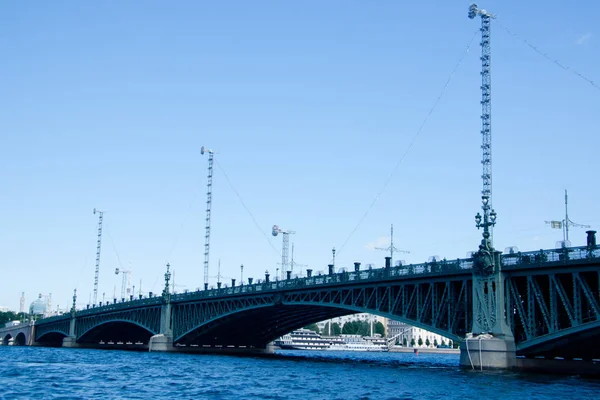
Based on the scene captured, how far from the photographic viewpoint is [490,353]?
6881 centimetres

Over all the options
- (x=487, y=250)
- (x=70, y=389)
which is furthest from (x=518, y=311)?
(x=70, y=389)

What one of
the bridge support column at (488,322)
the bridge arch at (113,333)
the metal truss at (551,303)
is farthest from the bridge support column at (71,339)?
the metal truss at (551,303)

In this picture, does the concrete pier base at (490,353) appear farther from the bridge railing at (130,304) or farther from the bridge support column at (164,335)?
the bridge railing at (130,304)

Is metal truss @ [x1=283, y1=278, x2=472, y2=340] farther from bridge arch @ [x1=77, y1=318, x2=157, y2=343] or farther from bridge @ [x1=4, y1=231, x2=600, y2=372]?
bridge arch @ [x1=77, y1=318, x2=157, y2=343]

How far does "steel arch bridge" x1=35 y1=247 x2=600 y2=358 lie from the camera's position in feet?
215

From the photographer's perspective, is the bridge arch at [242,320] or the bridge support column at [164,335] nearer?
the bridge arch at [242,320]

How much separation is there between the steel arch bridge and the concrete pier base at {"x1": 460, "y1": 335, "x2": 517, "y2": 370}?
4.16ft

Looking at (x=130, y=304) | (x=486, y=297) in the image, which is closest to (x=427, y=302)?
(x=486, y=297)

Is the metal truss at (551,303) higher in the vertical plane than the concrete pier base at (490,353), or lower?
higher

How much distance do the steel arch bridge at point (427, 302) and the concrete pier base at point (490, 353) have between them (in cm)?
127

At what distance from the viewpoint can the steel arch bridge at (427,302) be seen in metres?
65.6

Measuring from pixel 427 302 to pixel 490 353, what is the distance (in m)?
12.8

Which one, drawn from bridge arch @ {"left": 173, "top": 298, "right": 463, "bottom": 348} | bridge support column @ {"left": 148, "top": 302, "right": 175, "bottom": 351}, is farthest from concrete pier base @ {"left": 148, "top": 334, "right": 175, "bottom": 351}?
bridge arch @ {"left": 173, "top": 298, "right": 463, "bottom": 348}

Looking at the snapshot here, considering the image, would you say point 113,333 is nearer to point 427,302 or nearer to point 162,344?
point 162,344
